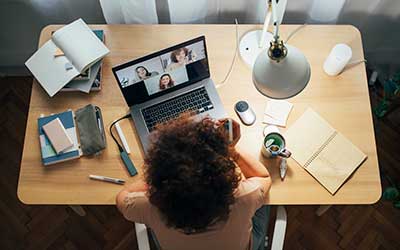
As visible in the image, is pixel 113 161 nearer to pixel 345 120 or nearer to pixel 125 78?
pixel 125 78

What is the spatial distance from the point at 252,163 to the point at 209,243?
304mm

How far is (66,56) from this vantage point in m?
1.62

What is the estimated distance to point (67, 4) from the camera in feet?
6.43

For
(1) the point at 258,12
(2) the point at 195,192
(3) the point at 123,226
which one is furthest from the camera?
(3) the point at 123,226

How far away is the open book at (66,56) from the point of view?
1599mm

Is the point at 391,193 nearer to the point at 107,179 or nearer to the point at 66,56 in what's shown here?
the point at 107,179

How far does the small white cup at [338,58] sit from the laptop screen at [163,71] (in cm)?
43

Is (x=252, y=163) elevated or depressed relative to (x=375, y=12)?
depressed

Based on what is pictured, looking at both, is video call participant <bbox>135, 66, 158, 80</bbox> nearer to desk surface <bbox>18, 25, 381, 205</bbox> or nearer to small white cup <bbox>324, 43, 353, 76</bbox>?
desk surface <bbox>18, 25, 381, 205</bbox>

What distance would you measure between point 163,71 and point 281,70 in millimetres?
448

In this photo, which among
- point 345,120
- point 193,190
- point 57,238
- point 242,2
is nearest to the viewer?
point 193,190

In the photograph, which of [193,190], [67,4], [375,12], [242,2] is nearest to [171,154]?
[193,190]

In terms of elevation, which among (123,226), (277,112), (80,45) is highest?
(80,45)

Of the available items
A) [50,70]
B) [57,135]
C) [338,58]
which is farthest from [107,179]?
[338,58]
